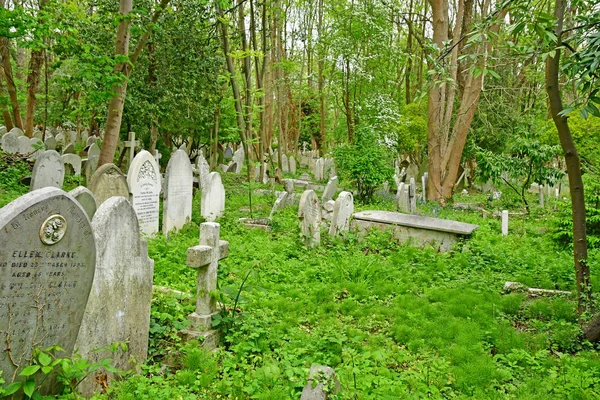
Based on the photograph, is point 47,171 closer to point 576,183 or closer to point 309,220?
point 309,220

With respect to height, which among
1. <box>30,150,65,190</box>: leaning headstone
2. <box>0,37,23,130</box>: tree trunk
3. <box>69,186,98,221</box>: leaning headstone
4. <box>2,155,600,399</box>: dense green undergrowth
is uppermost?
<box>0,37,23,130</box>: tree trunk

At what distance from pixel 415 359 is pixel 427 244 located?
4.79m

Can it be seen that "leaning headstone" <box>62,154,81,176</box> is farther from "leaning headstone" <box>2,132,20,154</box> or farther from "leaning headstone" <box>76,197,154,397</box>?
"leaning headstone" <box>76,197,154,397</box>

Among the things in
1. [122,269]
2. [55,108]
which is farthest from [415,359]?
[55,108]

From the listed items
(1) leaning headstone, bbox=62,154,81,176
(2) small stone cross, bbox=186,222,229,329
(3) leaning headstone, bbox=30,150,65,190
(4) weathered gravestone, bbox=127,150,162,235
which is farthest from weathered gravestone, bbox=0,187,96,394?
(1) leaning headstone, bbox=62,154,81,176

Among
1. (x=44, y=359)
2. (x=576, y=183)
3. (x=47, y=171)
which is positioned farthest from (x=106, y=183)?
(x=576, y=183)

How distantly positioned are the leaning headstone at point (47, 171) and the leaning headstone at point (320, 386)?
28.2 ft

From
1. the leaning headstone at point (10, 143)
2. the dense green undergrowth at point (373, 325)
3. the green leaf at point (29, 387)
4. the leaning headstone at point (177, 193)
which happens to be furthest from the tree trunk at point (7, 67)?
the green leaf at point (29, 387)

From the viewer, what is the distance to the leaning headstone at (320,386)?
261 cm

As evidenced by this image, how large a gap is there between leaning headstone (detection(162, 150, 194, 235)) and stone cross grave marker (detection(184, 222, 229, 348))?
423cm

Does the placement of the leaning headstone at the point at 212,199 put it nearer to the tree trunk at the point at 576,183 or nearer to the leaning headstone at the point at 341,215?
the leaning headstone at the point at 341,215

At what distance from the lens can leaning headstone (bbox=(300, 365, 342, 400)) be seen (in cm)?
261

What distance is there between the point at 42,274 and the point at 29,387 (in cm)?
62

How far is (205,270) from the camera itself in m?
4.01
